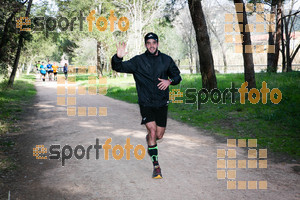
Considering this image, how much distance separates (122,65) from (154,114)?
3.15 feet

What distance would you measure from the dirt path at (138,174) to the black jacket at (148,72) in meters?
1.27

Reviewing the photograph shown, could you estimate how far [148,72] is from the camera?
469 centimetres

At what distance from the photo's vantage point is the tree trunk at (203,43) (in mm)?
12844

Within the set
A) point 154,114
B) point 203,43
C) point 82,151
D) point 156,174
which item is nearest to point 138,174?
point 156,174

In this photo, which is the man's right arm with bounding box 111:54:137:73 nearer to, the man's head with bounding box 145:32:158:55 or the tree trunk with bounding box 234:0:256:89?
the man's head with bounding box 145:32:158:55

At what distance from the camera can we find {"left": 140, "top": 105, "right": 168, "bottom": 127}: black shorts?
4793 millimetres

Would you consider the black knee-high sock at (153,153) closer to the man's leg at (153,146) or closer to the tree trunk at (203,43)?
the man's leg at (153,146)

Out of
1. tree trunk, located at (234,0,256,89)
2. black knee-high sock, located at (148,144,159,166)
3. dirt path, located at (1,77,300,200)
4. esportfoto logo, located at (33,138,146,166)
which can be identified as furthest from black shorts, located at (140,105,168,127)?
tree trunk, located at (234,0,256,89)

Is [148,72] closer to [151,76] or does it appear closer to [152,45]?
[151,76]

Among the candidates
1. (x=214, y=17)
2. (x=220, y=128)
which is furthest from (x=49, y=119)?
(x=214, y=17)

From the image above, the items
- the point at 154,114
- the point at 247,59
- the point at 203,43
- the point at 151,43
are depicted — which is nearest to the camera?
the point at 151,43

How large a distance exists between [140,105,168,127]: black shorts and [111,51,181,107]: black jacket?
85 millimetres

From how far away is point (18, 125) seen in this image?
9.35 m

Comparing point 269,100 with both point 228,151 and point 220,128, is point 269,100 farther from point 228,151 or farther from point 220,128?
point 228,151
